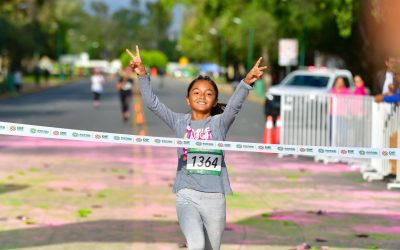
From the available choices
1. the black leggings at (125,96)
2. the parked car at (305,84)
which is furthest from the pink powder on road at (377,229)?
the black leggings at (125,96)

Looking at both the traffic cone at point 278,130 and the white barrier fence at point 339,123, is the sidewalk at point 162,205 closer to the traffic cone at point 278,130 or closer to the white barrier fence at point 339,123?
the white barrier fence at point 339,123

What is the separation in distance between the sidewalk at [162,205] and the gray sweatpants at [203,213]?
2.89 meters

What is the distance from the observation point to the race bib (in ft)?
20.5

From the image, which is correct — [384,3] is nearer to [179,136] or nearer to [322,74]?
[322,74]

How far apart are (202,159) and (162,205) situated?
5.92 m

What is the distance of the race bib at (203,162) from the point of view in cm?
626

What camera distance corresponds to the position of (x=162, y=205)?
1213 cm

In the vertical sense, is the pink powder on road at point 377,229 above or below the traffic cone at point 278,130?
below

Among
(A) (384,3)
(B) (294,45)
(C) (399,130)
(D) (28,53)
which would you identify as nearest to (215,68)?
(D) (28,53)

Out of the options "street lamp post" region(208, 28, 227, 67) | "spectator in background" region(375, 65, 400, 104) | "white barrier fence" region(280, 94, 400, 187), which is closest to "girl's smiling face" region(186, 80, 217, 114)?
"spectator in background" region(375, 65, 400, 104)

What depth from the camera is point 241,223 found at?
422 inches

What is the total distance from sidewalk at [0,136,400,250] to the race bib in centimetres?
291

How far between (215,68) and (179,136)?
168 metres

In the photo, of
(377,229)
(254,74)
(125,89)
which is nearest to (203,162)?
(254,74)
